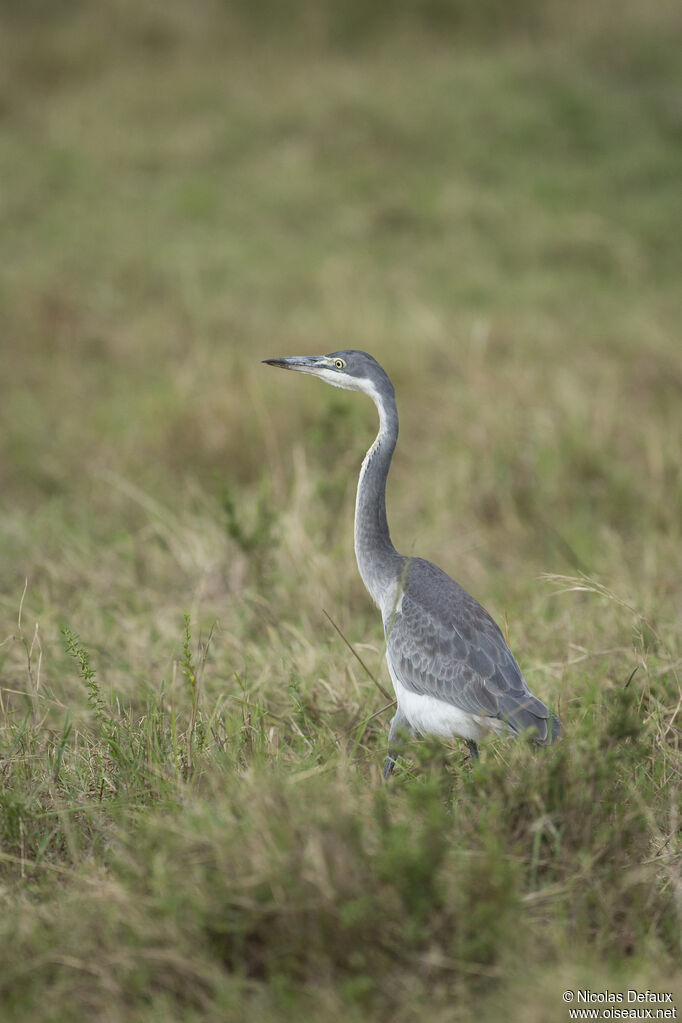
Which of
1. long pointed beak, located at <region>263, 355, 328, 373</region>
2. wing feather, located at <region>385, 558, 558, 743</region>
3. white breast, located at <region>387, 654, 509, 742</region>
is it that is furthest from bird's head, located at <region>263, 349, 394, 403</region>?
white breast, located at <region>387, 654, 509, 742</region>

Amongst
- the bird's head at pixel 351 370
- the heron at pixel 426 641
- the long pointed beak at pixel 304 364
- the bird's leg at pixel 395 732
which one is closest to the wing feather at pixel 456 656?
the heron at pixel 426 641

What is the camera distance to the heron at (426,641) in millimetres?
2844

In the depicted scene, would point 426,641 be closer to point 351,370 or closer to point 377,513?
point 377,513

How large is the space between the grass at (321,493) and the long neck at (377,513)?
518 mm

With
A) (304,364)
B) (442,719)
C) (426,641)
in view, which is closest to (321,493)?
(304,364)

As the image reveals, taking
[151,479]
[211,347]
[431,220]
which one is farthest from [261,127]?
[151,479]

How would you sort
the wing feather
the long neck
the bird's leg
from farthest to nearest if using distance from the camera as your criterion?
the long neck, the bird's leg, the wing feather

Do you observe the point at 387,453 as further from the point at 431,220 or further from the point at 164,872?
the point at 431,220

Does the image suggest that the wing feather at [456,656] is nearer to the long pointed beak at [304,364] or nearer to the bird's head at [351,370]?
the bird's head at [351,370]

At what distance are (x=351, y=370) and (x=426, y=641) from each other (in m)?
0.92

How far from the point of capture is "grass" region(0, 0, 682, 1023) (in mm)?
2186

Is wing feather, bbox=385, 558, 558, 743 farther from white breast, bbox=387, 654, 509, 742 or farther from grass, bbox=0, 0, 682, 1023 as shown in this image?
grass, bbox=0, 0, 682, 1023

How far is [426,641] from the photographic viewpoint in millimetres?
2980

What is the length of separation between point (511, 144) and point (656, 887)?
11010 mm
